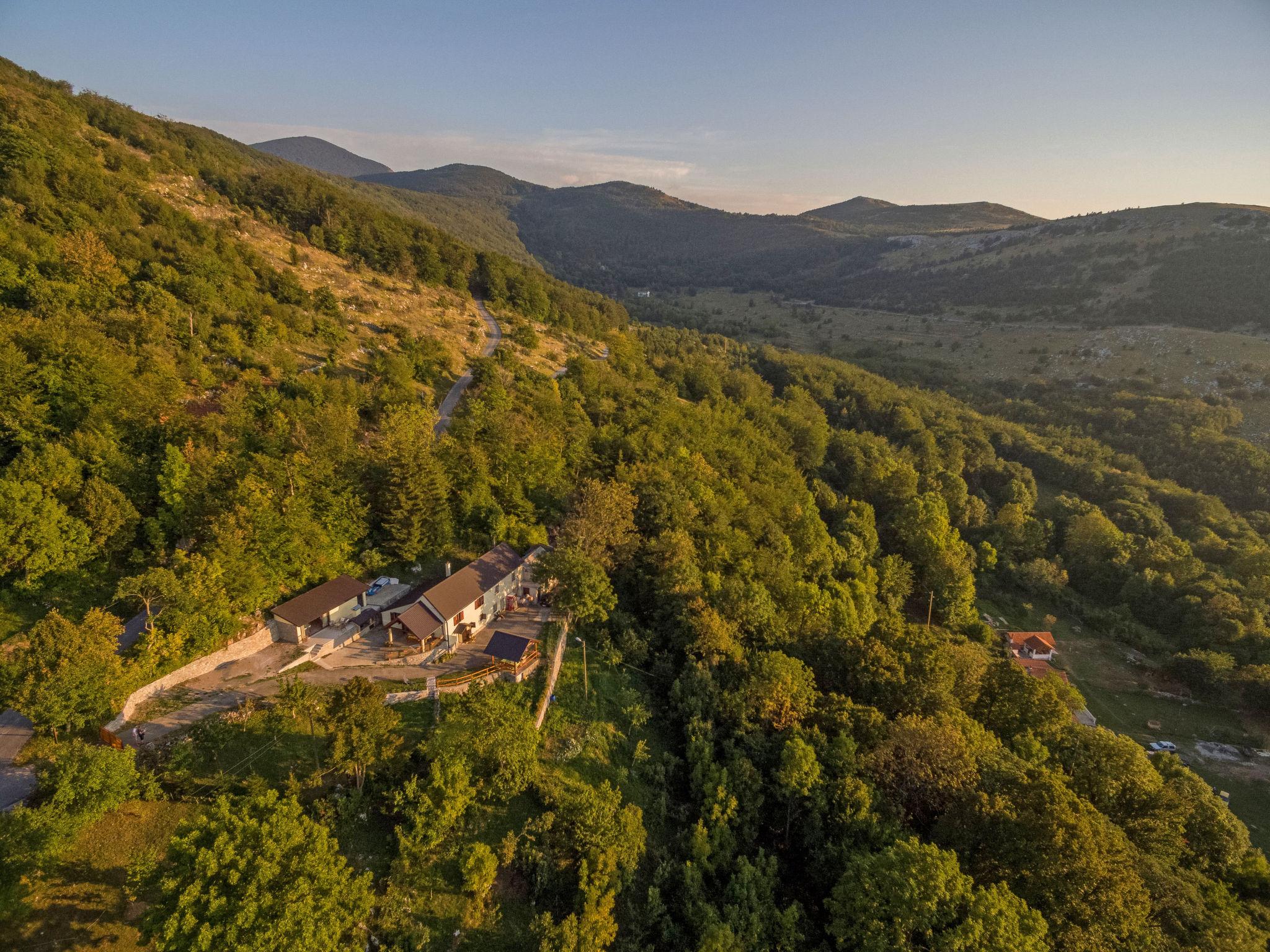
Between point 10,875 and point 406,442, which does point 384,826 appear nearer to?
point 10,875

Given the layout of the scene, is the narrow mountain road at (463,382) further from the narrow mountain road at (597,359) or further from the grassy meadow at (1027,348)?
the grassy meadow at (1027,348)

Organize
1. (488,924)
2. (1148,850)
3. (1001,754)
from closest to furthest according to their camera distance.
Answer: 1. (488,924)
2. (1148,850)
3. (1001,754)

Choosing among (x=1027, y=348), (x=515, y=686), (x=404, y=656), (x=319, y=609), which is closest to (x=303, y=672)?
(x=319, y=609)

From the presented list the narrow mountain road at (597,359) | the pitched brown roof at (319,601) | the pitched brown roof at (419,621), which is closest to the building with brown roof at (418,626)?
the pitched brown roof at (419,621)

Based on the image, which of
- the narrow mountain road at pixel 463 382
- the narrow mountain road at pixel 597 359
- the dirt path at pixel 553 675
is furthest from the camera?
the narrow mountain road at pixel 597 359

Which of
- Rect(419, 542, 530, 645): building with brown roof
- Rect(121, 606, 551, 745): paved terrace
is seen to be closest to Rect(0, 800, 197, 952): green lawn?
Rect(121, 606, 551, 745): paved terrace

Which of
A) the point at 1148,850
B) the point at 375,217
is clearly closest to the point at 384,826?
the point at 1148,850

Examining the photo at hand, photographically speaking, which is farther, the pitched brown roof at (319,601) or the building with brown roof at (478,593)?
the building with brown roof at (478,593)

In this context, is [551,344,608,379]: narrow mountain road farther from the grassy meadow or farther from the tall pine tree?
the grassy meadow

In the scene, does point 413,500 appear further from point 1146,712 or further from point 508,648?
point 1146,712
